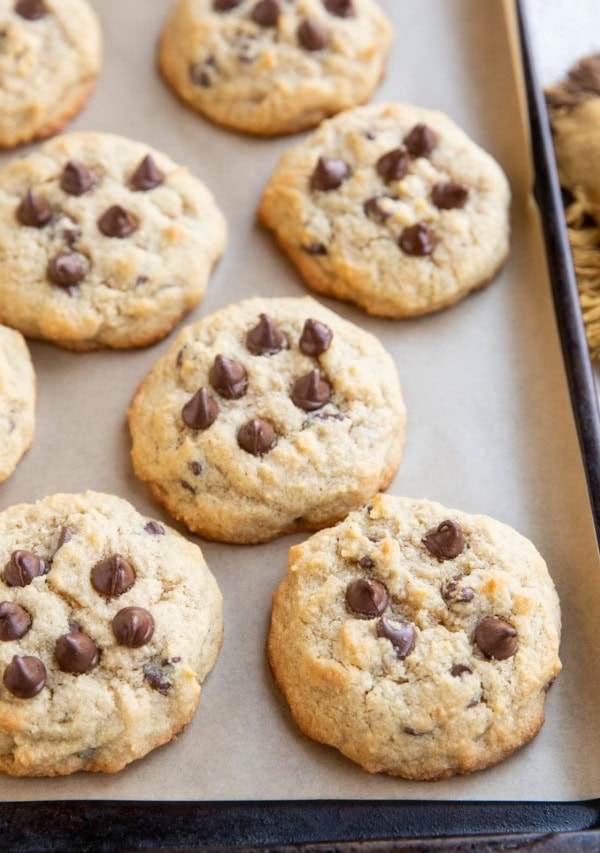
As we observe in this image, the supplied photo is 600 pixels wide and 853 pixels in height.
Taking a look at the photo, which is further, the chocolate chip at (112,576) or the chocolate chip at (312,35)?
the chocolate chip at (312,35)

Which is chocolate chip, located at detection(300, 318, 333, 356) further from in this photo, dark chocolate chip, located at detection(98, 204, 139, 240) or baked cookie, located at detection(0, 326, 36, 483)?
baked cookie, located at detection(0, 326, 36, 483)

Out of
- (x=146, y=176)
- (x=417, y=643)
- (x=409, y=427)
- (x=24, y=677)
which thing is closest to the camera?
(x=24, y=677)

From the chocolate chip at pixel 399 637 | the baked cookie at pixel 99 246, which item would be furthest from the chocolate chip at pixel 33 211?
the chocolate chip at pixel 399 637

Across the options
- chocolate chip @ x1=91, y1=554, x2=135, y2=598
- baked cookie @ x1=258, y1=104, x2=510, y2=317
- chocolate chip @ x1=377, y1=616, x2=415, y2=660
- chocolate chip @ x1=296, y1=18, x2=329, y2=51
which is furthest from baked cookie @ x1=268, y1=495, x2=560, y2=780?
chocolate chip @ x1=296, y1=18, x2=329, y2=51

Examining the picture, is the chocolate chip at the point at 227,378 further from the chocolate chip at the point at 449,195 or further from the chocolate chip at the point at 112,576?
the chocolate chip at the point at 449,195

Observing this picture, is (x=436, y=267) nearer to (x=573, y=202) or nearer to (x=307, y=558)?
(x=573, y=202)

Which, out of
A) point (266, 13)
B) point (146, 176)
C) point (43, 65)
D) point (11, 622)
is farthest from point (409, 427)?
point (43, 65)

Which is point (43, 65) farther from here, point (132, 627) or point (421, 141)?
point (132, 627)
